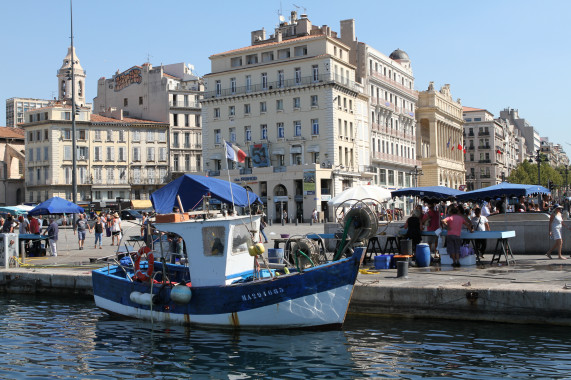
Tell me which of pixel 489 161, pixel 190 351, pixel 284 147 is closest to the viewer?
pixel 190 351

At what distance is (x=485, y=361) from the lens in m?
12.3

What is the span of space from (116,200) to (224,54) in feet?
82.9

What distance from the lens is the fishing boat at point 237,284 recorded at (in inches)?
581

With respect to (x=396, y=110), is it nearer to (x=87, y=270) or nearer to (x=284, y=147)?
(x=284, y=147)

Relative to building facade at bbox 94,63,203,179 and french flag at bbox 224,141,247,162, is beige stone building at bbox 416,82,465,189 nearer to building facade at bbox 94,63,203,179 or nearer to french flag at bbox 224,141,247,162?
building facade at bbox 94,63,203,179

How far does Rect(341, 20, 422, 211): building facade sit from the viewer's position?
261 feet

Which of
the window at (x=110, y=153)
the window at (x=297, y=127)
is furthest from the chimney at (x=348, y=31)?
the window at (x=110, y=153)

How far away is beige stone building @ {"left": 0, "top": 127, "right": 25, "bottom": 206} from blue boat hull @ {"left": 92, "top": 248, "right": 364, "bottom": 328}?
3353 inches

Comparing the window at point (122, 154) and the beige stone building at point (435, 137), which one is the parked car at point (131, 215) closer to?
the window at point (122, 154)

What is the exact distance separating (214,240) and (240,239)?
626 millimetres

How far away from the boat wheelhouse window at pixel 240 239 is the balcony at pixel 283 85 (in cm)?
5547

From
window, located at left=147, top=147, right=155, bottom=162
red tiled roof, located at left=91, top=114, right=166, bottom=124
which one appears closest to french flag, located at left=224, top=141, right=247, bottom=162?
red tiled roof, located at left=91, top=114, right=166, bottom=124

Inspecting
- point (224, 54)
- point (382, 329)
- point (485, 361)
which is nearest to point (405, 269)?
point (382, 329)

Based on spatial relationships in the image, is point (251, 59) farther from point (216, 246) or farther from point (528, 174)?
point (216, 246)
